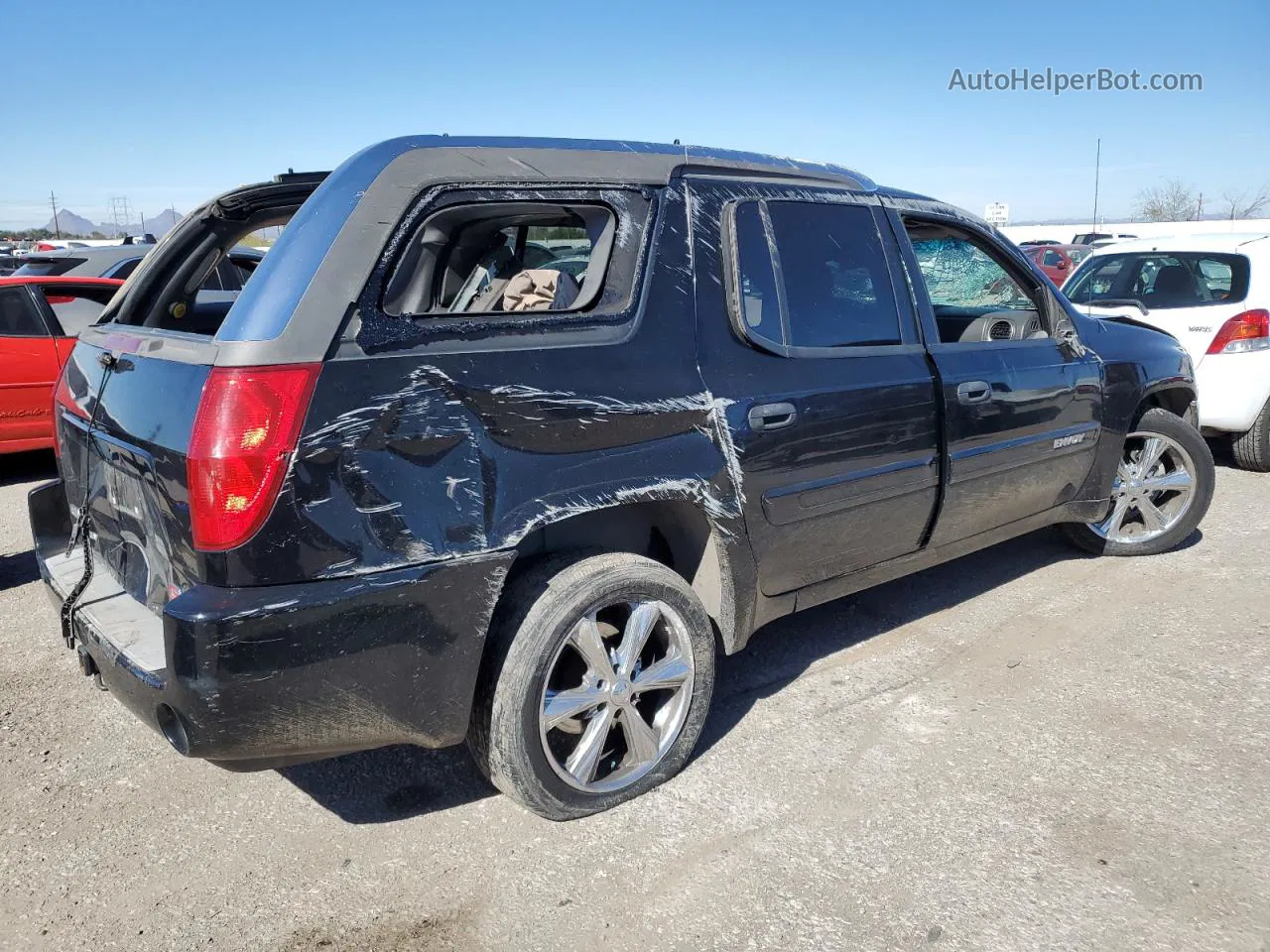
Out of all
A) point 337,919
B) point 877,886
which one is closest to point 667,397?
point 877,886

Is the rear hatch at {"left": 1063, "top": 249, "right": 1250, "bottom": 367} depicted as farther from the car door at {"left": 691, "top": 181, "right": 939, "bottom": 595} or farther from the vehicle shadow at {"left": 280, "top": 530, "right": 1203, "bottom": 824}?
the car door at {"left": 691, "top": 181, "right": 939, "bottom": 595}

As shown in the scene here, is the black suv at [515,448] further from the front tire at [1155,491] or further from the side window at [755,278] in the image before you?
the front tire at [1155,491]

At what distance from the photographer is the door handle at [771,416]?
121 inches

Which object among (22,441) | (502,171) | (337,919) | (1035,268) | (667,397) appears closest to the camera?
(337,919)

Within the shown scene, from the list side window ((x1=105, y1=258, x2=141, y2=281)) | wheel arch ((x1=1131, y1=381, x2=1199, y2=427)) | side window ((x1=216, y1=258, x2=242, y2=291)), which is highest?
side window ((x1=105, y1=258, x2=141, y2=281))

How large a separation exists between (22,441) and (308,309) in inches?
233

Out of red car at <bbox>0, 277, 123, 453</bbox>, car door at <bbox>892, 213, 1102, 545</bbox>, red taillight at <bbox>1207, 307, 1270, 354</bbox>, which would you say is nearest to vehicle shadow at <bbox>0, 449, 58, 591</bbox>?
red car at <bbox>0, 277, 123, 453</bbox>

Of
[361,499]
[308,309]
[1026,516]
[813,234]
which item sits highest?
[813,234]

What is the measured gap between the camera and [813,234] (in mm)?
3457

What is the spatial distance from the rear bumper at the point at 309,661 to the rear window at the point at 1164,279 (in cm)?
641

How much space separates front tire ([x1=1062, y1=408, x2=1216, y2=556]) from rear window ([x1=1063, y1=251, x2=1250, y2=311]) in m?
2.46

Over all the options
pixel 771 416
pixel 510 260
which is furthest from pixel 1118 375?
pixel 510 260

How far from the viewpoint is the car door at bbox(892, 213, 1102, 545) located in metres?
3.79

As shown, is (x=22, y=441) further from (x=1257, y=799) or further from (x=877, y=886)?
(x=1257, y=799)
